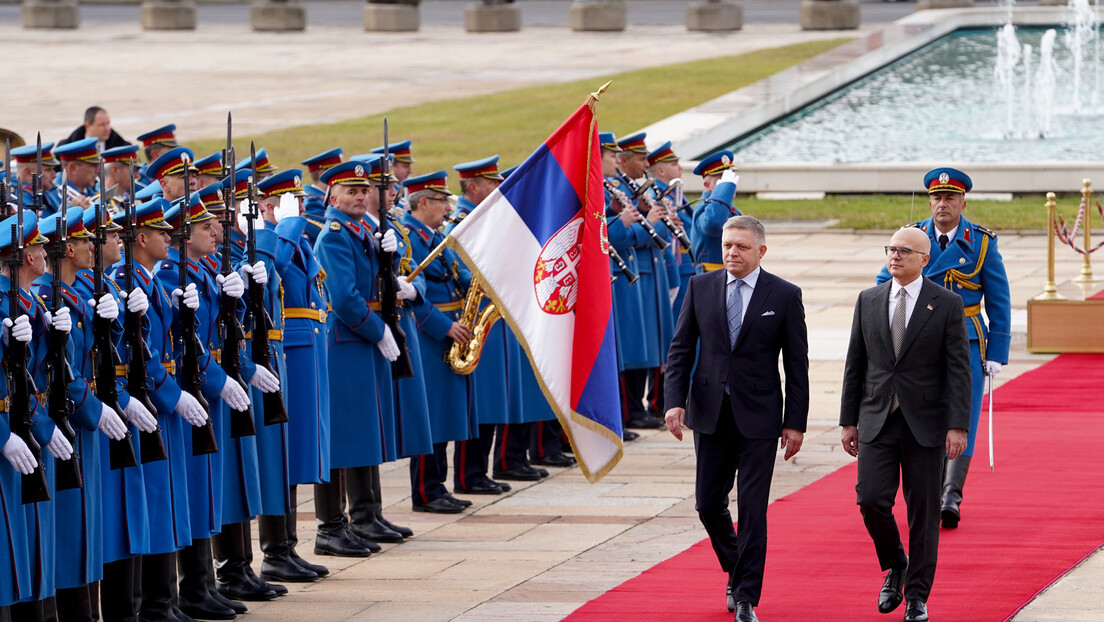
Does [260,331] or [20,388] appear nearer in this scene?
[20,388]

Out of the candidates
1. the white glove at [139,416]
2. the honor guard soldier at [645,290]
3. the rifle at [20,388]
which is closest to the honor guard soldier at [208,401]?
the white glove at [139,416]

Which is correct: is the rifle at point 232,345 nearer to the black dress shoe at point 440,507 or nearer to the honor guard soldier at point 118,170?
the black dress shoe at point 440,507

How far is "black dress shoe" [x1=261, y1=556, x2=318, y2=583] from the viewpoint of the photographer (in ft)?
30.1

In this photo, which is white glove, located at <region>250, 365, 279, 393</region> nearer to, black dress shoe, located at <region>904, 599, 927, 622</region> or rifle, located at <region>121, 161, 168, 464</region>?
rifle, located at <region>121, 161, 168, 464</region>

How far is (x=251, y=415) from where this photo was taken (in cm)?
874

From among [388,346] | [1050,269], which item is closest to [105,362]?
[388,346]

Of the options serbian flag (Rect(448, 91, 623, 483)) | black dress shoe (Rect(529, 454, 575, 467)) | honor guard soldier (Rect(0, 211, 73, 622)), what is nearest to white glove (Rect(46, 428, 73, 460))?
honor guard soldier (Rect(0, 211, 73, 622))

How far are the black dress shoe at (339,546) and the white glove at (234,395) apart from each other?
1.42m

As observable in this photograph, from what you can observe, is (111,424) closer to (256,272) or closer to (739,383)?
(256,272)

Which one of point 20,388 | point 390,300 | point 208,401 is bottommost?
point 208,401

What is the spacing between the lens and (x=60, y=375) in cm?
739

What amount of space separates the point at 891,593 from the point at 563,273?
206 centimetres

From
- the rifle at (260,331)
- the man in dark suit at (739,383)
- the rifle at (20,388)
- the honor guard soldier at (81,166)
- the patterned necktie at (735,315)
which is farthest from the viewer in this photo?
the honor guard soldier at (81,166)

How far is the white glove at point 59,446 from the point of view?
24.0 feet
